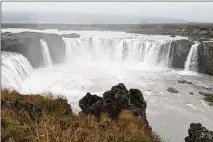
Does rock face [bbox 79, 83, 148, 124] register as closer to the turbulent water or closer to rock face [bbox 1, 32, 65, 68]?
the turbulent water

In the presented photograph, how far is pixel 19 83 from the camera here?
2066cm

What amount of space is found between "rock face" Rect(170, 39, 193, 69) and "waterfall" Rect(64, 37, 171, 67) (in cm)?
50

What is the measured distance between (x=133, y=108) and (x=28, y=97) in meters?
3.32

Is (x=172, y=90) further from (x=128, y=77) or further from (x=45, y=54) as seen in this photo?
(x=45, y=54)

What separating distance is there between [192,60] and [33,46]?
583 inches

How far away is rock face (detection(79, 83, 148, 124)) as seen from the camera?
32.9 ft

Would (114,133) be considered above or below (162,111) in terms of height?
above

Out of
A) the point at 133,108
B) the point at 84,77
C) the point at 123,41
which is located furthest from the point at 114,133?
the point at 123,41

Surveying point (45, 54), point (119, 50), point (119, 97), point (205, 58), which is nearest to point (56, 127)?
point (119, 97)

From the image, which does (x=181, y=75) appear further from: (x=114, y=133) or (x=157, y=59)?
(x=114, y=133)

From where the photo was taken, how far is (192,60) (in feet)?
105

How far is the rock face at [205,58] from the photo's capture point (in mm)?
30359

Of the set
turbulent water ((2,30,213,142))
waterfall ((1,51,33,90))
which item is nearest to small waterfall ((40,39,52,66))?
turbulent water ((2,30,213,142))

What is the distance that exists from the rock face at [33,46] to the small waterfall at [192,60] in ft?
40.8
